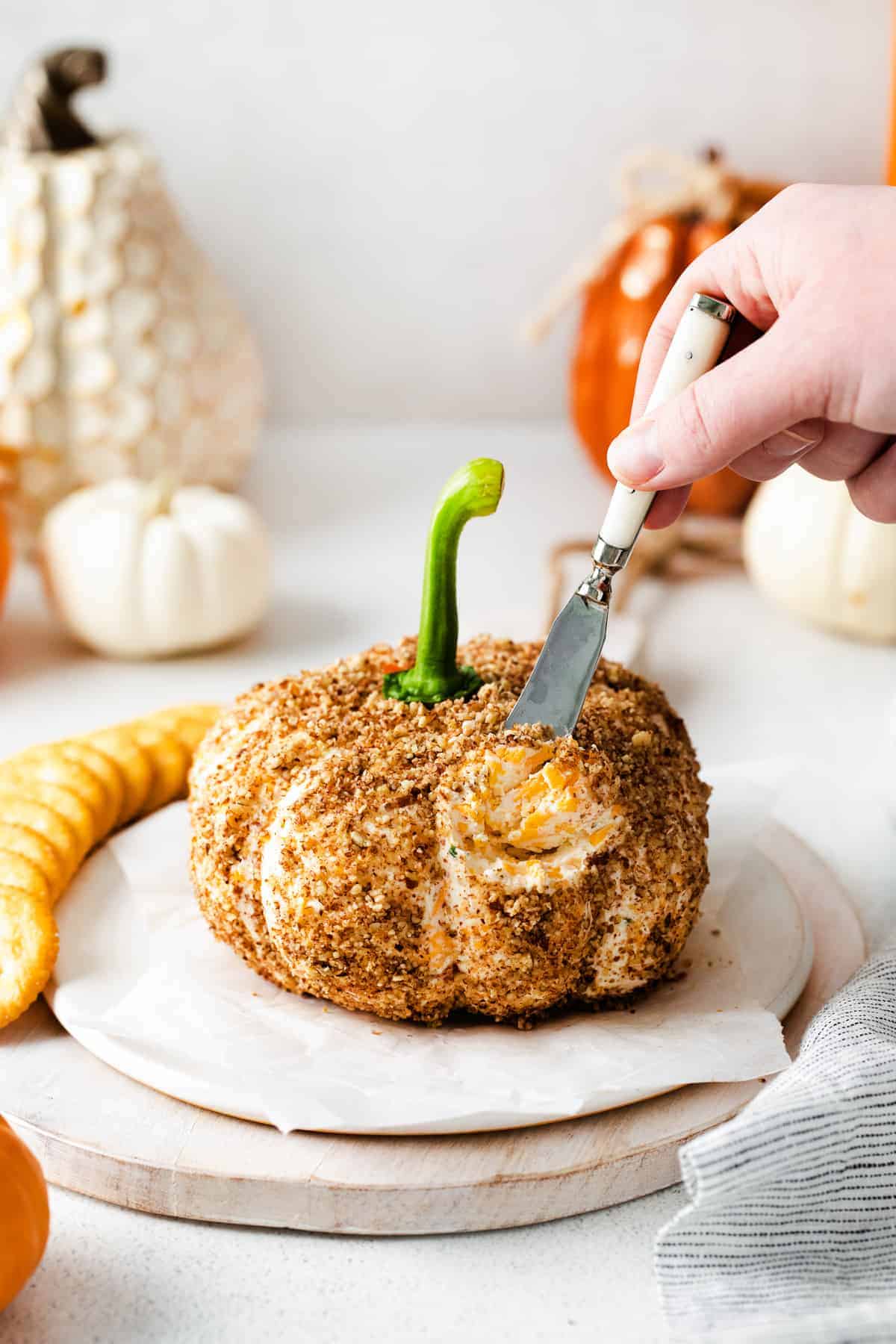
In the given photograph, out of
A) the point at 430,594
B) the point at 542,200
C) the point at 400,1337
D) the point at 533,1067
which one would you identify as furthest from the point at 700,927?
the point at 542,200

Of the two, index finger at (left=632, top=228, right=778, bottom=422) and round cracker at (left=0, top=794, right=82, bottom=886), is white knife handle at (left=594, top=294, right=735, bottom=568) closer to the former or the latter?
index finger at (left=632, top=228, right=778, bottom=422)

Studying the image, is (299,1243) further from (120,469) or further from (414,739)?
(120,469)

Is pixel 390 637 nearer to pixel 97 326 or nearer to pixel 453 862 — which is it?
pixel 97 326

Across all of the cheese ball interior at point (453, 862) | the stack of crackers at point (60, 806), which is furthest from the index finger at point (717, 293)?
the stack of crackers at point (60, 806)

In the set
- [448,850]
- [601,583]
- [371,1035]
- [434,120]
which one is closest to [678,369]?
[601,583]

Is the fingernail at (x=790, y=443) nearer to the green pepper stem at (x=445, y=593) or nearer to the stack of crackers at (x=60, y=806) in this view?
the green pepper stem at (x=445, y=593)

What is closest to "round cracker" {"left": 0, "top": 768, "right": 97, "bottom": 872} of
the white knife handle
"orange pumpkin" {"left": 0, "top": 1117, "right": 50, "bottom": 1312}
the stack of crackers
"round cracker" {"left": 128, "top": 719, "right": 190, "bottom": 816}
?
the stack of crackers
